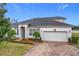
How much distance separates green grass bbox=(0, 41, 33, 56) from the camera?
27.0 feet

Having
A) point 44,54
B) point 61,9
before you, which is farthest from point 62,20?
point 44,54

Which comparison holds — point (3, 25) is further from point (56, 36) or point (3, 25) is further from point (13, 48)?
point (56, 36)

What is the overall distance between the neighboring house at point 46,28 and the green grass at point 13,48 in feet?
0.61

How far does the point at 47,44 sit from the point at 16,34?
61cm

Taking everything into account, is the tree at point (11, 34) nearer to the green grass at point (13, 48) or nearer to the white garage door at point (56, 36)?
the green grass at point (13, 48)

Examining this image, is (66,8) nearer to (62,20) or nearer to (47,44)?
(62,20)

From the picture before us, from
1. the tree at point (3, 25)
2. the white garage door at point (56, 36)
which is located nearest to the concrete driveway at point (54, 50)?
the white garage door at point (56, 36)

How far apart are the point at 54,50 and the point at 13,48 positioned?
0.76 meters

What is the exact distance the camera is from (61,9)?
8211 mm

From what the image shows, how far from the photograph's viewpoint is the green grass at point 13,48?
8.23 metres

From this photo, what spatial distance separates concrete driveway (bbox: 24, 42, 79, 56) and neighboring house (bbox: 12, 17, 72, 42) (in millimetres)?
124

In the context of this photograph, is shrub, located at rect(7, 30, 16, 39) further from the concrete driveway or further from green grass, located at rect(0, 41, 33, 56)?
the concrete driveway

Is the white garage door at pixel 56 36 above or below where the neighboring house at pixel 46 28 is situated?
below

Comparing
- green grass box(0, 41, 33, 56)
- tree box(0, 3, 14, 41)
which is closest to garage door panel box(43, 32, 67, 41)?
green grass box(0, 41, 33, 56)
